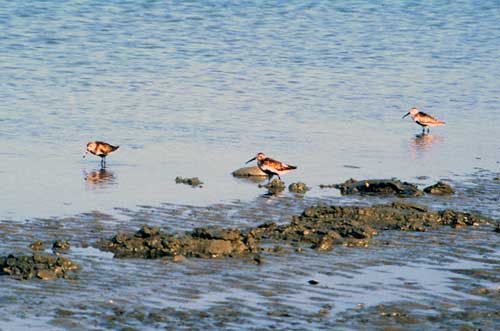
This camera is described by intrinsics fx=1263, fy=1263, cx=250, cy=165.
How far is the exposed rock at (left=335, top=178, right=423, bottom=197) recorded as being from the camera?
18125mm

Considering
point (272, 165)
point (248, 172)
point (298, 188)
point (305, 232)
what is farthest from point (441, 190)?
point (305, 232)

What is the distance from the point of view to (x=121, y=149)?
2134 centimetres

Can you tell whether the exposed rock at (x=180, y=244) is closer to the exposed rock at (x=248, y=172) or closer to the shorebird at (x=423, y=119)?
the exposed rock at (x=248, y=172)

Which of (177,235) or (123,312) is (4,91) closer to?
(177,235)

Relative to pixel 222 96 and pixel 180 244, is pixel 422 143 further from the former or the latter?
pixel 180 244

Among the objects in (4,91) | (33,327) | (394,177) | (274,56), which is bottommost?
(33,327)

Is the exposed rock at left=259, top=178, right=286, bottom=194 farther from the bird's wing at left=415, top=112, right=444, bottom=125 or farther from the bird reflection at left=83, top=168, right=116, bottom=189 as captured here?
the bird's wing at left=415, top=112, right=444, bottom=125

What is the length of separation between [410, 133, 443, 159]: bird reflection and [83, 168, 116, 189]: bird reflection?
5431 mm

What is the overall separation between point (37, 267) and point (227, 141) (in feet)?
30.1

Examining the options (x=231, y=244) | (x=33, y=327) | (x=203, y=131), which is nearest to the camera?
(x=33, y=327)

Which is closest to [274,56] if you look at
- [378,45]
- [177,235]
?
[378,45]

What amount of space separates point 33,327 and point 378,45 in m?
27.1

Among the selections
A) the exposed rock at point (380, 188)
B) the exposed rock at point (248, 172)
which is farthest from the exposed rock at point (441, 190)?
the exposed rock at point (248, 172)

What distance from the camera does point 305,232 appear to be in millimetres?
15195
